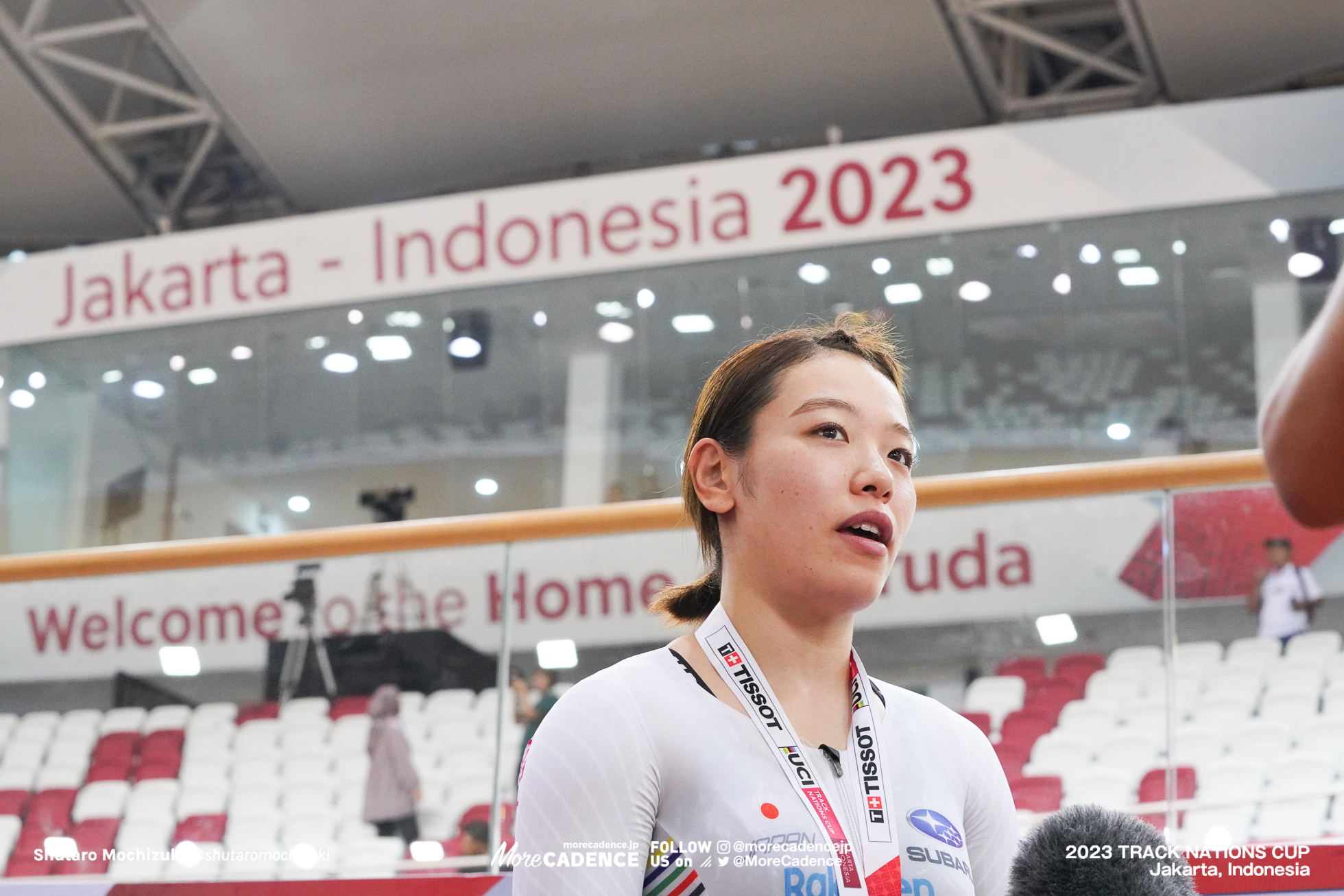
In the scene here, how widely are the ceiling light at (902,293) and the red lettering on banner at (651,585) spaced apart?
323 inches

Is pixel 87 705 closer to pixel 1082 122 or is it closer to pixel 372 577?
pixel 372 577

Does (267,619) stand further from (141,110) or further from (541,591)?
(141,110)

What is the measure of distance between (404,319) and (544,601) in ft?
30.8

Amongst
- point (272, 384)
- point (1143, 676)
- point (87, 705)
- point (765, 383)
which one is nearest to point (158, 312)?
point (272, 384)

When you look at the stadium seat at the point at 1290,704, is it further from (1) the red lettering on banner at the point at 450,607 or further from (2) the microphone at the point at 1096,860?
(2) the microphone at the point at 1096,860

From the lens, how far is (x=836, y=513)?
1279mm

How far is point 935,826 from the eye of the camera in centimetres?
125

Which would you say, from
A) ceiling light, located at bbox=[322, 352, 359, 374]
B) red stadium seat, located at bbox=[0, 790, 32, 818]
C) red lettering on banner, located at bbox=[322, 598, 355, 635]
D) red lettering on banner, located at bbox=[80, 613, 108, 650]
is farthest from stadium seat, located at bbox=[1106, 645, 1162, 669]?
ceiling light, located at bbox=[322, 352, 359, 374]

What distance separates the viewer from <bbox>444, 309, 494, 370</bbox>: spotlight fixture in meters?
11.9

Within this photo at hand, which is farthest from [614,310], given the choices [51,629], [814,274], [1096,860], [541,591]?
[1096,860]

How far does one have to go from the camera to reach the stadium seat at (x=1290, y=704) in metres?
2.73

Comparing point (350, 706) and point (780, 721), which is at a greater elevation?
point (350, 706)

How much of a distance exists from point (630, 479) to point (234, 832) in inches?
326

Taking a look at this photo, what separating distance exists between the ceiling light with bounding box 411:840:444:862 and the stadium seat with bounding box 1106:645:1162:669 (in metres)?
1.56
